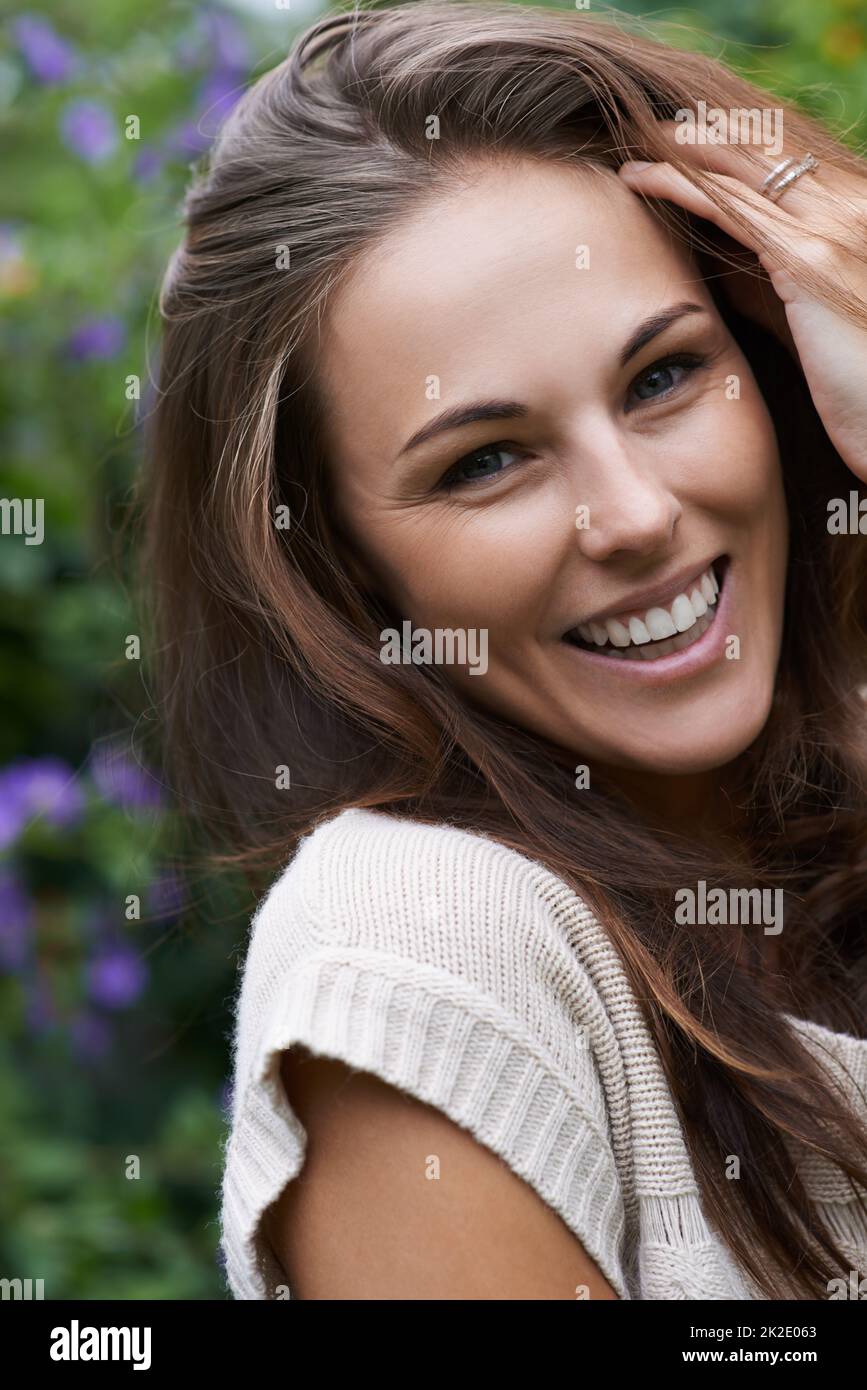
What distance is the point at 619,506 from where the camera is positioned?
1.46 metres

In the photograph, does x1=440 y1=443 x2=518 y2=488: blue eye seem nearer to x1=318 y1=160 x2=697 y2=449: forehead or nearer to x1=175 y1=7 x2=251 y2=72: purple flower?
x1=318 y1=160 x2=697 y2=449: forehead

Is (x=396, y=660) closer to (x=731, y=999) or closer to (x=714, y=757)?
(x=714, y=757)

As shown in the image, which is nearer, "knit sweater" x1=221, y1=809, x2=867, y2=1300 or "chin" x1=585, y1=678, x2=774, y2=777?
"knit sweater" x1=221, y1=809, x2=867, y2=1300

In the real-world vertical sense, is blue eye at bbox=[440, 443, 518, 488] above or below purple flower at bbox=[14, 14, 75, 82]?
below

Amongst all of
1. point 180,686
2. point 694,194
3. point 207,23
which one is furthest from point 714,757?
point 207,23

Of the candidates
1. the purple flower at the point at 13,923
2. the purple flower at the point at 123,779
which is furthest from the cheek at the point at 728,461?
the purple flower at the point at 13,923

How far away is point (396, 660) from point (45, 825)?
56.5 inches

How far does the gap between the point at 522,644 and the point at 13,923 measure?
1661mm

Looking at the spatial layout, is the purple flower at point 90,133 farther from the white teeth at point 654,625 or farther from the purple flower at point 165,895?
the white teeth at point 654,625

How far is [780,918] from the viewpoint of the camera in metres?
1.73

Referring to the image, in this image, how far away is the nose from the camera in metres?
1.45

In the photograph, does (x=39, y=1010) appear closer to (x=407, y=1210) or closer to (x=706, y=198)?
(x=407, y=1210)

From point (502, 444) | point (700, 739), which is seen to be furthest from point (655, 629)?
point (502, 444)

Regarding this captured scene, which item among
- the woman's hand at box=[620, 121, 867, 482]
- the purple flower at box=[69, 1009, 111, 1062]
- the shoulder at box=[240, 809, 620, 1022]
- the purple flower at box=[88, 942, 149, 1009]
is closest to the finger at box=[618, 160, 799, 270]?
the woman's hand at box=[620, 121, 867, 482]
